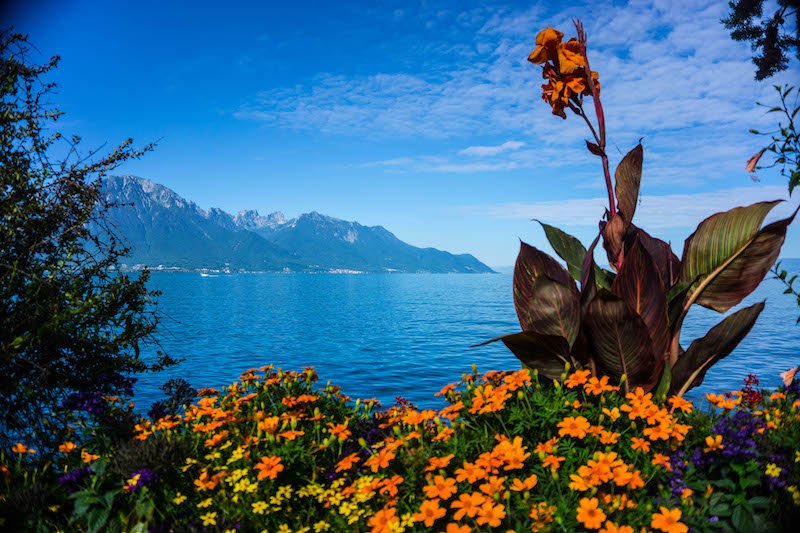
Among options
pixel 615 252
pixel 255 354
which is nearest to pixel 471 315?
pixel 255 354

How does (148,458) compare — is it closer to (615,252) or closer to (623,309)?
(623,309)

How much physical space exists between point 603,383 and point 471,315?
48870 millimetres

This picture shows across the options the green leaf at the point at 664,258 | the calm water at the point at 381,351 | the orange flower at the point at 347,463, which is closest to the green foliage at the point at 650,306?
the green leaf at the point at 664,258

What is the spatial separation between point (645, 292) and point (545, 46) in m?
2.19

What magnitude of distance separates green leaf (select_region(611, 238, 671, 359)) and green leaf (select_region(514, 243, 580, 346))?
1.26 feet

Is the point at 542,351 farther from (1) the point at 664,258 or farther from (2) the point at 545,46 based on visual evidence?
(2) the point at 545,46

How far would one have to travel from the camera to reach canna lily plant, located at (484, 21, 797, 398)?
3717mm

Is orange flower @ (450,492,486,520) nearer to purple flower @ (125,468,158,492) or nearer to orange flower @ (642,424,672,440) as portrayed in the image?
orange flower @ (642,424,672,440)

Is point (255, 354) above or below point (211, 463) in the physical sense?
below

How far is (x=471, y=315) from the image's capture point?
51.5m

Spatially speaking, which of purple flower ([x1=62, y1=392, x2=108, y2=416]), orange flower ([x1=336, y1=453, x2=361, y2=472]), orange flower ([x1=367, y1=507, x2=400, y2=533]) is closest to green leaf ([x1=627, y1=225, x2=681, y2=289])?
orange flower ([x1=336, y1=453, x2=361, y2=472])

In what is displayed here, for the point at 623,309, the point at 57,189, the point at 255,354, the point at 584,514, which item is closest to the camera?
the point at 584,514

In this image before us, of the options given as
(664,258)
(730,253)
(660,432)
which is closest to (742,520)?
(660,432)

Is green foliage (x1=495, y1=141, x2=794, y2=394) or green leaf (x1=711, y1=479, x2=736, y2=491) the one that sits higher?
green foliage (x1=495, y1=141, x2=794, y2=394)
